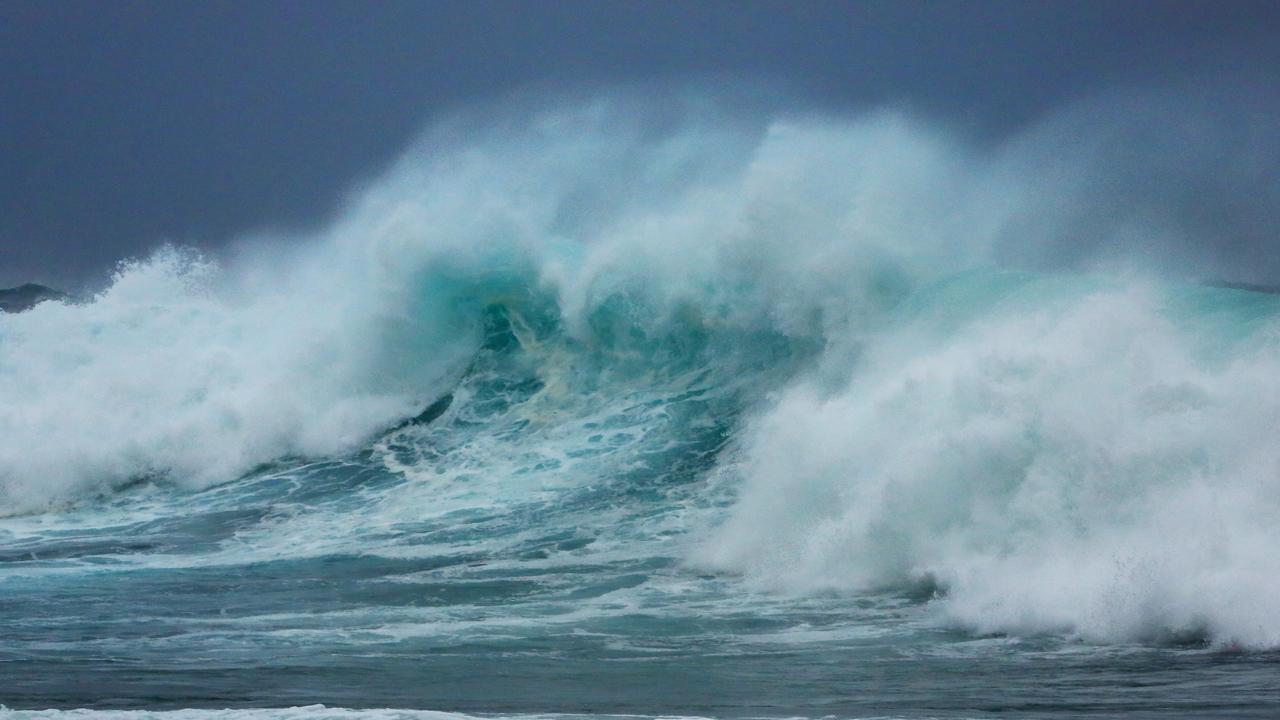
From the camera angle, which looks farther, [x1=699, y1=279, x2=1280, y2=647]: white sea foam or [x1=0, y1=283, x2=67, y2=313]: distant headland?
[x1=0, y1=283, x2=67, y2=313]: distant headland

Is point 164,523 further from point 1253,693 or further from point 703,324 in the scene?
point 1253,693

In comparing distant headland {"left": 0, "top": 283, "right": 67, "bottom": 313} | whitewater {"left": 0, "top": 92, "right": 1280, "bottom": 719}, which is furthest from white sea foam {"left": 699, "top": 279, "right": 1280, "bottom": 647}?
distant headland {"left": 0, "top": 283, "right": 67, "bottom": 313}

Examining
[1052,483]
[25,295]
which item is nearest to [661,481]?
[1052,483]

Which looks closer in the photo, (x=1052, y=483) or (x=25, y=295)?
(x=1052, y=483)

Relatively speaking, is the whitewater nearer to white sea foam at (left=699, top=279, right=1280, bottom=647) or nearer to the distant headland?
white sea foam at (left=699, top=279, right=1280, bottom=647)

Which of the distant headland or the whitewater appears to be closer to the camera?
the whitewater

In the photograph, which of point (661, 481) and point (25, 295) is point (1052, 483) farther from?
point (25, 295)

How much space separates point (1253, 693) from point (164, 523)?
12.3m

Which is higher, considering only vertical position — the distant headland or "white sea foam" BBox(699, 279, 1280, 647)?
the distant headland

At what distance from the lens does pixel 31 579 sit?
1205 cm


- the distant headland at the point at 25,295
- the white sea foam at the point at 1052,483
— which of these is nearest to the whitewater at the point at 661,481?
the white sea foam at the point at 1052,483

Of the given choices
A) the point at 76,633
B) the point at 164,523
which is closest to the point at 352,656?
the point at 76,633

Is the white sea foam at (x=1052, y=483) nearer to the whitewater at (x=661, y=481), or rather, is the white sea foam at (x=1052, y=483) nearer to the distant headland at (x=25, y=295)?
the whitewater at (x=661, y=481)

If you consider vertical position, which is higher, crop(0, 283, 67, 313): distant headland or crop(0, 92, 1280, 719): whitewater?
crop(0, 283, 67, 313): distant headland
